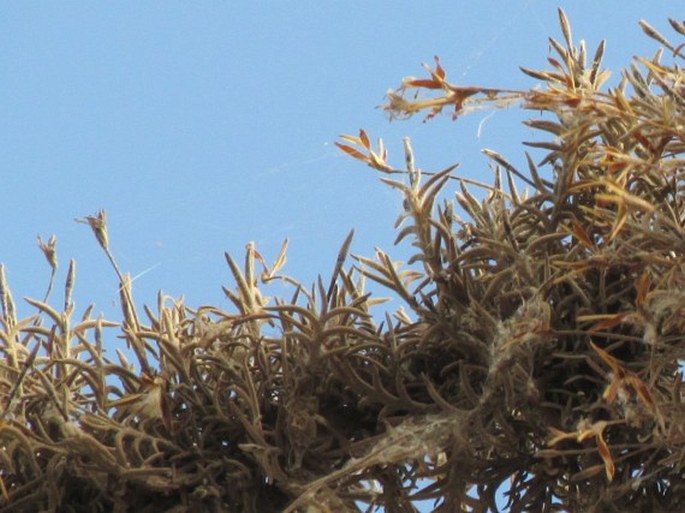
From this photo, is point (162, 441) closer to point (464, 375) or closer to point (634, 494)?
point (464, 375)

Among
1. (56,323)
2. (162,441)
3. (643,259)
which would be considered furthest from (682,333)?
Result: (56,323)

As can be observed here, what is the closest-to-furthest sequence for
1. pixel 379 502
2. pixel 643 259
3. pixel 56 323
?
pixel 643 259 < pixel 379 502 < pixel 56 323

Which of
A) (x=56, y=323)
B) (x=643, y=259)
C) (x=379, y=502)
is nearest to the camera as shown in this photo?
(x=643, y=259)

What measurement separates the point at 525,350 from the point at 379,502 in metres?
0.20

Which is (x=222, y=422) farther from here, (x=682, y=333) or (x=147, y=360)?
(x=682, y=333)

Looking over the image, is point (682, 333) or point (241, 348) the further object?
point (241, 348)

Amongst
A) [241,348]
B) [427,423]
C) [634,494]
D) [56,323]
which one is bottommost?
[634,494]

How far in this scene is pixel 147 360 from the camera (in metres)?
1.24

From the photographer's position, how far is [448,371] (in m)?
1.15

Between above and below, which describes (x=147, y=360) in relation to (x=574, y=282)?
above

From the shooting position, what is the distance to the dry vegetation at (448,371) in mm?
1036

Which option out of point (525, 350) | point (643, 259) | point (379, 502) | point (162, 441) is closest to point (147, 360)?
point (162, 441)

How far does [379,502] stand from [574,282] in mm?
242

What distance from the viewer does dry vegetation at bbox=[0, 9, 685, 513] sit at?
104 centimetres
